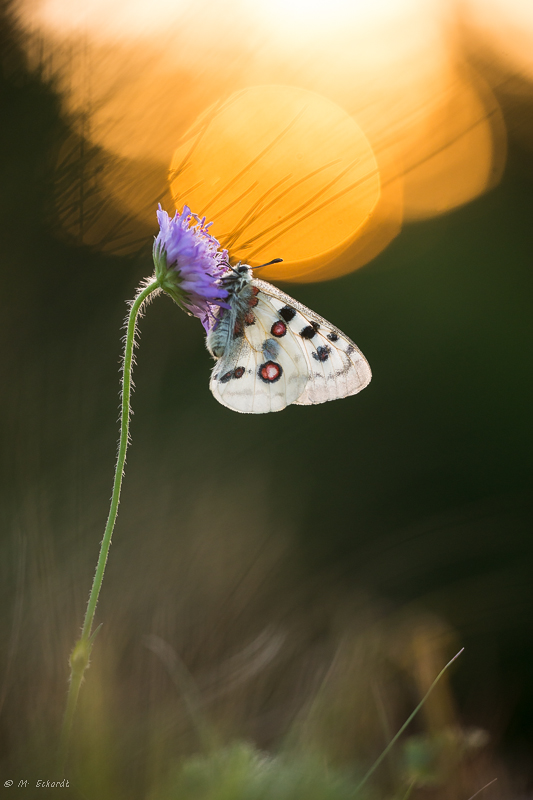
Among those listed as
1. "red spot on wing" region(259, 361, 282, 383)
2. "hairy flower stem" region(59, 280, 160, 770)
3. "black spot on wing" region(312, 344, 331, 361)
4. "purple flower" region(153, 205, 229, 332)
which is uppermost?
"purple flower" region(153, 205, 229, 332)

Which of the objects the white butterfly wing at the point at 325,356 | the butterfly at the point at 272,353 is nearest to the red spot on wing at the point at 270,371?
the butterfly at the point at 272,353

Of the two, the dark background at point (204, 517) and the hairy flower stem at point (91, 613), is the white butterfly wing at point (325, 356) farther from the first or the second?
the hairy flower stem at point (91, 613)

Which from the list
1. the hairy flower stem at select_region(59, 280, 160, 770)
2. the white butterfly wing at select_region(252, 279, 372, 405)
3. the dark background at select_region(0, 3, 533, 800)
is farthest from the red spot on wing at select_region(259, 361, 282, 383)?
the hairy flower stem at select_region(59, 280, 160, 770)

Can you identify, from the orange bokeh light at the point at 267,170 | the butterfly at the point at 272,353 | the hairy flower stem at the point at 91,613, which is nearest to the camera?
the hairy flower stem at the point at 91,613

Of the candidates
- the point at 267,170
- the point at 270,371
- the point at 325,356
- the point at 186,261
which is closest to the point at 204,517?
the point at 270,371

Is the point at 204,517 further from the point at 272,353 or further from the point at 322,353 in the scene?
the point at 322,353

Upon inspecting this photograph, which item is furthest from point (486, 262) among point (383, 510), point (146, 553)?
point (146, 553)

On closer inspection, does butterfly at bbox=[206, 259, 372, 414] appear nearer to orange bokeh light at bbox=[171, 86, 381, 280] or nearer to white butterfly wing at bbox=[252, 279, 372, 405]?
white butterfly wing at bbox=[252, 279, 372, 405]
